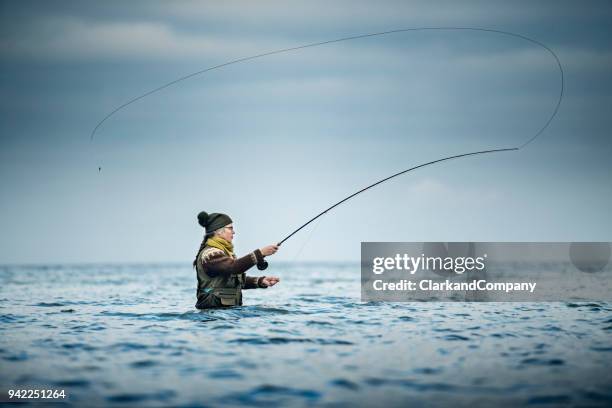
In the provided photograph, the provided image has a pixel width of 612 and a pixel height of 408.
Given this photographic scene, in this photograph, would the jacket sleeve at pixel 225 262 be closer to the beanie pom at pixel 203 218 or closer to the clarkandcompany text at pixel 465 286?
the beanie pom at pixel 203 218

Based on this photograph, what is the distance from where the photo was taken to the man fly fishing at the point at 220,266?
1127 cm

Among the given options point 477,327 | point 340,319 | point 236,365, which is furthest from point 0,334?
point 477,327

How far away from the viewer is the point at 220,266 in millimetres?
11297

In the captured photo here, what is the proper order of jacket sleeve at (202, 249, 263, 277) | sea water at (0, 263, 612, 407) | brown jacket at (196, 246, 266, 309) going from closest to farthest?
sea water at (0, 263, 612, 407), jacket sleeve at (202, 249, 263, 277), brown jacket at (196, 246, 266, 309)

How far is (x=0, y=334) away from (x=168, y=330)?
9.02 ft

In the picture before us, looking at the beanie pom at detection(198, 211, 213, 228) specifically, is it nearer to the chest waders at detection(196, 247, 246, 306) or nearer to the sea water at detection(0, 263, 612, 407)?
the chest waders at detection(196, 247, 246, 306)

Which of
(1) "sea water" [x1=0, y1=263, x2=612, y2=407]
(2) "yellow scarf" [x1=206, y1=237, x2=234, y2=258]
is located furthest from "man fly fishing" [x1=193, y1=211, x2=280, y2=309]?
(1) "sea water" [x1=0, y1=263, x2=612, y2=407]

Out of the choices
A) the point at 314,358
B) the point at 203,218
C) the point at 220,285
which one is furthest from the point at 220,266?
the point at 314,358

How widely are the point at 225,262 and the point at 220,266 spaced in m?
0.11

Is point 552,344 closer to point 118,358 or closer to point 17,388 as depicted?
point 118,358

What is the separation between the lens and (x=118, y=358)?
26.8ft

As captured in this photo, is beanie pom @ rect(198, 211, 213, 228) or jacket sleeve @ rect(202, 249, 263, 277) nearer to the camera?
jacket sleeve @ rect(202, 249, 263, 277)

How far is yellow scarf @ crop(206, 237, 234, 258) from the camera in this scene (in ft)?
38.1

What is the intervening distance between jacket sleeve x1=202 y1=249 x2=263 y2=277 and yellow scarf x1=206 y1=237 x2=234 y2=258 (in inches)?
6.9
